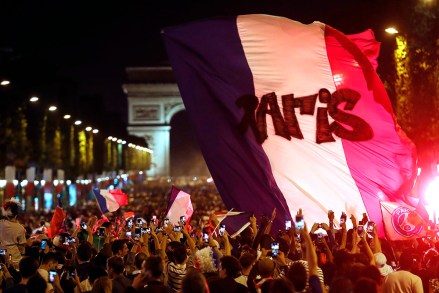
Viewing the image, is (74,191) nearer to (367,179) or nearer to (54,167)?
(54,167)

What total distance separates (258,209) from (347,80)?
237 centimetres

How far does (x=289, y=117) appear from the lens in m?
12.6

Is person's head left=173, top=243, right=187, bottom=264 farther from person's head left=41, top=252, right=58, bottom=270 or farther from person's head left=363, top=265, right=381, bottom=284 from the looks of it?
person's head left=363, top=265, right=381, bottom=284

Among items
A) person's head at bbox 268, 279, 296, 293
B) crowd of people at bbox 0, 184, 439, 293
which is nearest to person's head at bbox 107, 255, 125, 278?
crowd of people at bbox 0, 184, 439, 293

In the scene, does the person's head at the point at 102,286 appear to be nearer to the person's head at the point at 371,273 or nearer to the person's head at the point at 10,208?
the person's head at the point at 371,273

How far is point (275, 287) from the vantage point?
604cm

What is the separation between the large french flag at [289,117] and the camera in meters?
12.2

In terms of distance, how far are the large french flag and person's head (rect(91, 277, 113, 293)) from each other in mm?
4905

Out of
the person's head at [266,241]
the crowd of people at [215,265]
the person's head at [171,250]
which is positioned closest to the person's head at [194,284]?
the crowd of people at [215,265]

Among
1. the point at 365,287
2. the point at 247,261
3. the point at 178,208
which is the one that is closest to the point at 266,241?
the point at 247,261

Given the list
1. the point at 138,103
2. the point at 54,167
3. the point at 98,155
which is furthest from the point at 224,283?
the point at 138,103

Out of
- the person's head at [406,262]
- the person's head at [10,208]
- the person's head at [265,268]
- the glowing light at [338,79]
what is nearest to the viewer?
the person's head at [265,268]

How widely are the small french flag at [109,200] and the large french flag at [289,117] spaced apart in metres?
2.71

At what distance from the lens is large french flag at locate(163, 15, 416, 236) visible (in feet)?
39.9
